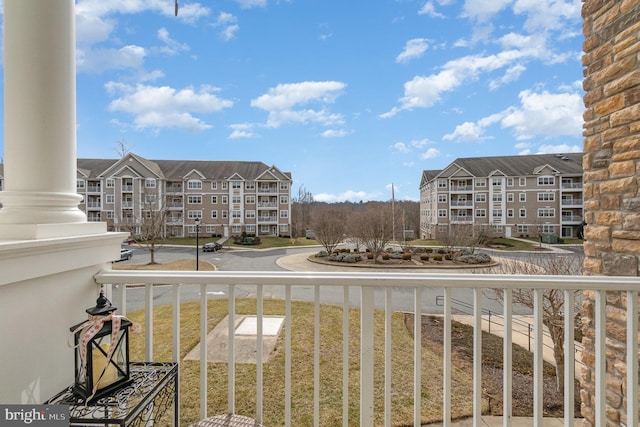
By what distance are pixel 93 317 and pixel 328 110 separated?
5.14 m

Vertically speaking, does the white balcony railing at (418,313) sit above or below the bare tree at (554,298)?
above

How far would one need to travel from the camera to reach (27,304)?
101cm

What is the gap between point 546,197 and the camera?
1731 cm

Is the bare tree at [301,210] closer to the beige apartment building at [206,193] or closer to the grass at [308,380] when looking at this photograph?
the beige apartment building at [206,193]

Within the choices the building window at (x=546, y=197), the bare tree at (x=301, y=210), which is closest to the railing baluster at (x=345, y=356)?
the bare tree at (x=301, y=210)

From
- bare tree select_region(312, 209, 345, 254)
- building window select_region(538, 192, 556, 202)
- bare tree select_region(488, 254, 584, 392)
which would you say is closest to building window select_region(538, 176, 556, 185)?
building window select_region(538, 192, 556, 202)

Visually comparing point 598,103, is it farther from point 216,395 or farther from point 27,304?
point 216,395

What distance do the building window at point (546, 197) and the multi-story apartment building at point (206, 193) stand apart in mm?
18010

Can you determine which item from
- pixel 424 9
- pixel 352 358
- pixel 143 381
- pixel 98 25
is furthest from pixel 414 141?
pixel 143 381

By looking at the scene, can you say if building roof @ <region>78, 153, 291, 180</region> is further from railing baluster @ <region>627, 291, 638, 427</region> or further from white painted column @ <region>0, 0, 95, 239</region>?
railing baluster @ <region>627, 291, 638, 427</region>

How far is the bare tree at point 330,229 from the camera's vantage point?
13586 millimetres

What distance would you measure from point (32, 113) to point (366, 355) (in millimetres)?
1765

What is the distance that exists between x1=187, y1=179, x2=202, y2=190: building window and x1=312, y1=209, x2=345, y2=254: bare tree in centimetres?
1237

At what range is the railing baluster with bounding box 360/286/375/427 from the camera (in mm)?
1286
